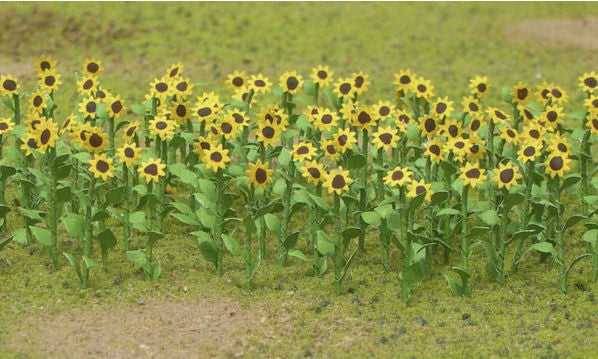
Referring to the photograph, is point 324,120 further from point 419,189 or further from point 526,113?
point 526,113

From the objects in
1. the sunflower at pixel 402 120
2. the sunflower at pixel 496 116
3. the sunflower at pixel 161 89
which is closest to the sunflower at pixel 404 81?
the sunflower at pixel 402 120

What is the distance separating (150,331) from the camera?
26.4ft

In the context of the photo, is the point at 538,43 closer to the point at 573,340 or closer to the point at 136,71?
the point at 136,71

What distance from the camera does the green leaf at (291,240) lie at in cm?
890

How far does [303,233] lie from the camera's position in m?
9.69

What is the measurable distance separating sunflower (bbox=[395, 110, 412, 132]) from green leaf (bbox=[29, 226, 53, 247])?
3.58 meters

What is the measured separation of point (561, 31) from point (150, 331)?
12164 mm

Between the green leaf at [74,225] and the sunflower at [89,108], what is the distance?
1.41 metres

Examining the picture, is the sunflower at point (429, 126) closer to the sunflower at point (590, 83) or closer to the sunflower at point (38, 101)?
the sunflower at point (590, 83)

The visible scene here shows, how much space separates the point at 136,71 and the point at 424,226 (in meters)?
7.65

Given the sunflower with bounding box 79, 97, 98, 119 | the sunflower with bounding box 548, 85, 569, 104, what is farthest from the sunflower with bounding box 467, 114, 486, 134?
the sunflower with bounding box 79, 97, 98, 119

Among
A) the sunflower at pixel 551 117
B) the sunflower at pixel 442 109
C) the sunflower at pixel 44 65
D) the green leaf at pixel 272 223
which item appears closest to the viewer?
the green leaf at pixel 272 223

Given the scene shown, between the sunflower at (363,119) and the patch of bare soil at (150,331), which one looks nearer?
the patch of bare soil at (150,331)

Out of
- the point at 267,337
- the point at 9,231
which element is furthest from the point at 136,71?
the point at 267,337
